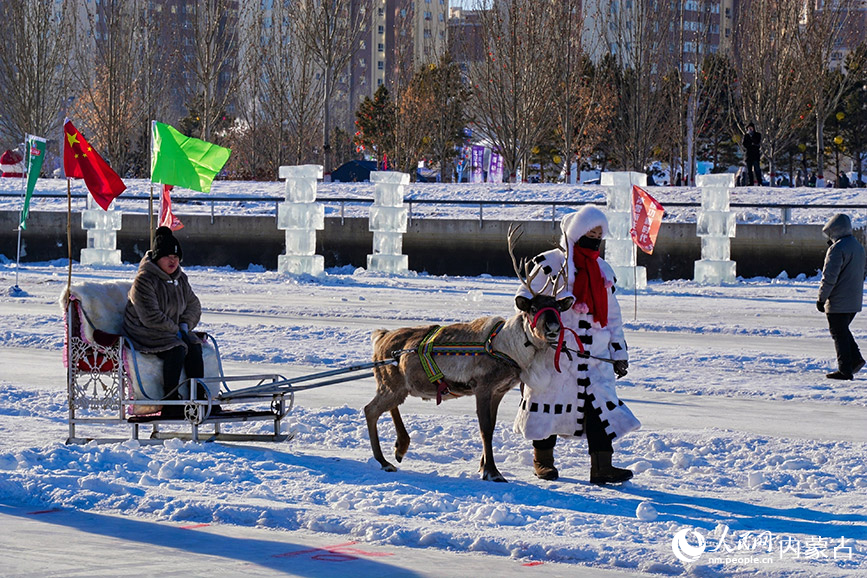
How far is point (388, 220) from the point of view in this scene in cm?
2736

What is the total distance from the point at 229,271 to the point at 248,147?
35146 millimetres

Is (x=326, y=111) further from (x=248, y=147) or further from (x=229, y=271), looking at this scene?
(x=248, y=147)

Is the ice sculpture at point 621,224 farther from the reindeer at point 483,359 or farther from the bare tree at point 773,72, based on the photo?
the bare tree at point 773,72

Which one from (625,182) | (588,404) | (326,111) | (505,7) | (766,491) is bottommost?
(766,491)

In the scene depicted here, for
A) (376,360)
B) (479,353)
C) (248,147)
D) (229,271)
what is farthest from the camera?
(248,147)

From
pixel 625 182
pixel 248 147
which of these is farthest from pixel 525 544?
pixel 248 147

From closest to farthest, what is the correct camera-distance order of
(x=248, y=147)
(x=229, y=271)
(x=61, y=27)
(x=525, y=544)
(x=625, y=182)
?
1. (x=525, y=544)
2. (x=625, y=182)
3. (x=229, y=271)
4. (x=61, y=27)
5. (x=248, y=147)

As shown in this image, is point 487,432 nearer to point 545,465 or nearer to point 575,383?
point 545,465

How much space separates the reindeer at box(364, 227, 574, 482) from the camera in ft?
22.9

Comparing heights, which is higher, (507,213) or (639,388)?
(507,213)

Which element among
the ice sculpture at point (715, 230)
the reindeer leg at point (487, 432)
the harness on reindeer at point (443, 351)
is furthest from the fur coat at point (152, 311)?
the ice sculpture at point (715, 230)

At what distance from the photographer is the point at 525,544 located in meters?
5.82

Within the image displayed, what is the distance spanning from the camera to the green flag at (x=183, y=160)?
14.0 metres

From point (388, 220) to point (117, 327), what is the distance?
18.9 meters
